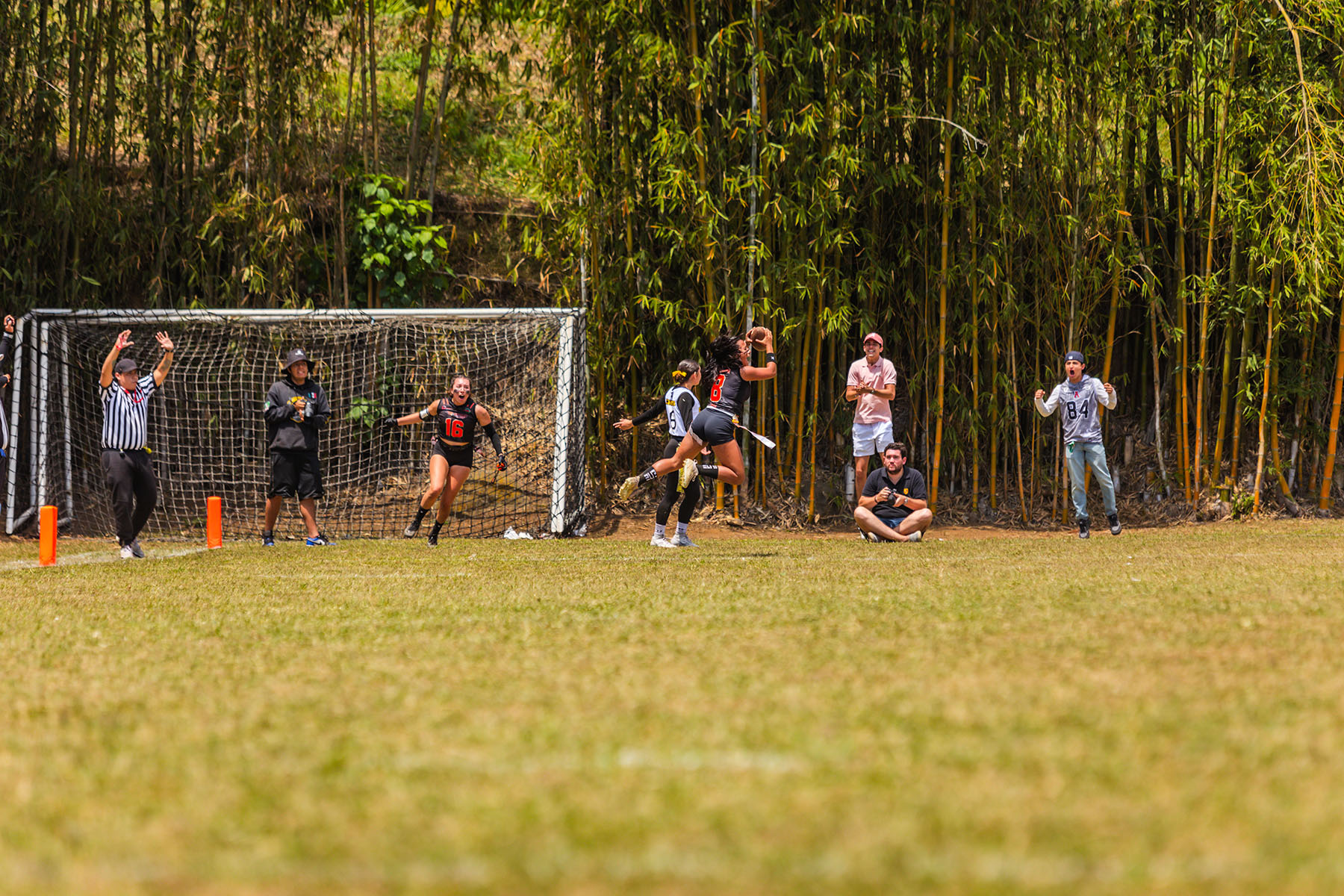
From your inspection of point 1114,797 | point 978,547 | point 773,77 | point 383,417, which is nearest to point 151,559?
point 383,417

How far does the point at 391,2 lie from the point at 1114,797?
1343cm

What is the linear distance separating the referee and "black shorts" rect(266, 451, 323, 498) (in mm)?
1251

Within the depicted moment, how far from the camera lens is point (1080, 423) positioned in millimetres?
11211

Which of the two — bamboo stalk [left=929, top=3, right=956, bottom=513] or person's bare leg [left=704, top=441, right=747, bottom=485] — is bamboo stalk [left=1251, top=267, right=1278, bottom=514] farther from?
person's bare leg [left=704, top=441, right=747, bottom=485]

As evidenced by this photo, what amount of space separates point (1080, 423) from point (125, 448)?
25.4 ft

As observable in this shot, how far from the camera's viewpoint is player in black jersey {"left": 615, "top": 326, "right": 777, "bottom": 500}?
376 inches

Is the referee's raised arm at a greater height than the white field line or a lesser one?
greater

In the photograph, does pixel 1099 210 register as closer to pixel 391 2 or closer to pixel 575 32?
pixel 575 32

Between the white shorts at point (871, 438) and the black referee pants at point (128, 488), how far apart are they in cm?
Answer: 591

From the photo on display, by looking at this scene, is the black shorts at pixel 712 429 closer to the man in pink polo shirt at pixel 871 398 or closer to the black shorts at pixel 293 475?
the man in pink polo shirt at pixel 871 398

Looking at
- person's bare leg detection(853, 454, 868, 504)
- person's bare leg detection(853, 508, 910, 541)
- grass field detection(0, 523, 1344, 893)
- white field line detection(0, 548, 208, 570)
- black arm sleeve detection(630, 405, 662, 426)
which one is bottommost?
white field line detection(0, 548, 208, 570)

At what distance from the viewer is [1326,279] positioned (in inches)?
457

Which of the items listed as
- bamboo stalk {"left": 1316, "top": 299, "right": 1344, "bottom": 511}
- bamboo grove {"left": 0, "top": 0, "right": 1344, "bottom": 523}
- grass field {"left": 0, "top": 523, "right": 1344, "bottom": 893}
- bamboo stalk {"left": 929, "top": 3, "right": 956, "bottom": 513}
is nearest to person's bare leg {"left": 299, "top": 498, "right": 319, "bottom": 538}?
bamboo grove {"left": 0, "top": 0, "right": 1344, "bottom": 523}

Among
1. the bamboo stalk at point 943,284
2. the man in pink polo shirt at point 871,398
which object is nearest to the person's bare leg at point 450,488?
the man in pink polo shirt at point 871,398
